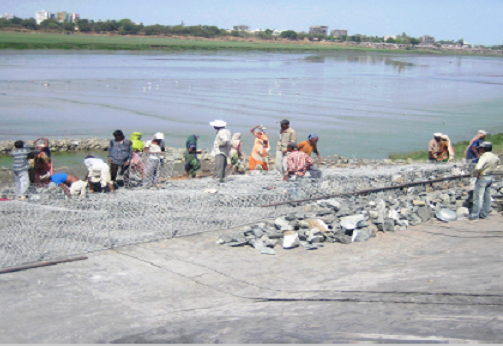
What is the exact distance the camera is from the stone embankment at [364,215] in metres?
7.37

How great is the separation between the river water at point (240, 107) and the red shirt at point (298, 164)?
10467 mm

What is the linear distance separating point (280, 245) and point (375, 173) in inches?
122

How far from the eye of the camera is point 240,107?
30750 millimetres

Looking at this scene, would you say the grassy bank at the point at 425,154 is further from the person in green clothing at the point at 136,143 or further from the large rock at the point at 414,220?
the person in green clothing at the point at 136,143

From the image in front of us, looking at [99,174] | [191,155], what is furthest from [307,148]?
[99,174]

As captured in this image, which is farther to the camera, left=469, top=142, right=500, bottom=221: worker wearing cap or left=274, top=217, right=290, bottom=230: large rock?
left=469, top=142, right=500, bottom=221: worker wearing cap

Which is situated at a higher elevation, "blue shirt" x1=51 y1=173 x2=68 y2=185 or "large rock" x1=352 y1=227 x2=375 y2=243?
"blue shirt" x1=51 y1=173 x2=68 y2=185

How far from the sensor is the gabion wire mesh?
21.3ft

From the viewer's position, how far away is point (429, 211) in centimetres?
871

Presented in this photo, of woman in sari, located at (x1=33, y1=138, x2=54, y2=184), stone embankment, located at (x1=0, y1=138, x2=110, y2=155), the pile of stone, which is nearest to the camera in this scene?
the pile of stone

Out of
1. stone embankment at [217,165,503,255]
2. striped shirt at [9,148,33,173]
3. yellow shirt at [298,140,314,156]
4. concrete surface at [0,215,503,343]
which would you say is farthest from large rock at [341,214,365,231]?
striped shirt at [9,148,33,173]

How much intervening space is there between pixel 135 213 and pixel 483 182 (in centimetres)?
571

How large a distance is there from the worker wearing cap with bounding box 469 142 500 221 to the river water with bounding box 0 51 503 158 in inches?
415

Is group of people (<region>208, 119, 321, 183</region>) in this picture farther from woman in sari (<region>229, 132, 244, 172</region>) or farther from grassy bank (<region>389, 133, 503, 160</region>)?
grassy bank (<region>389, 133, 503, 160</region>)
